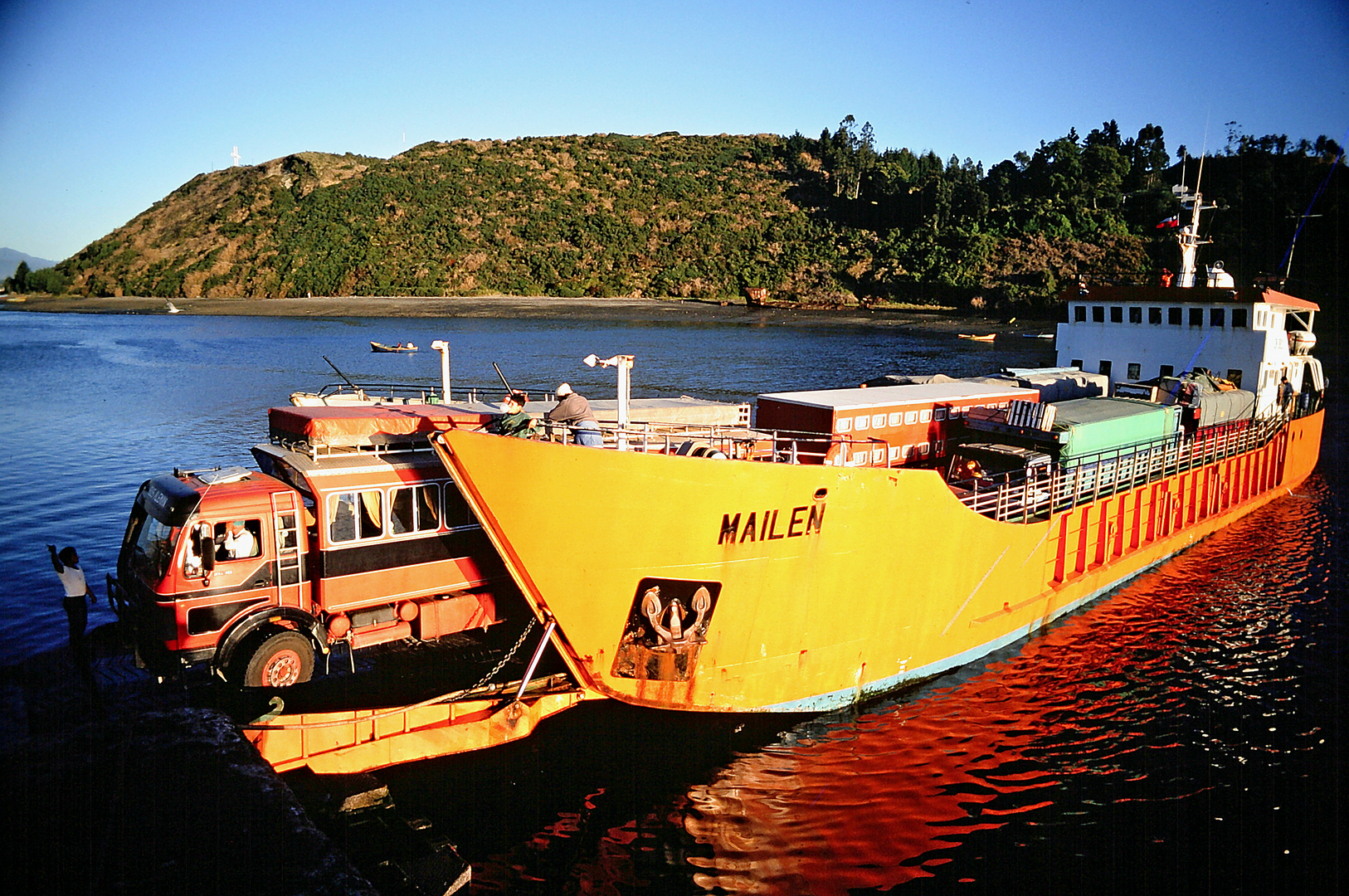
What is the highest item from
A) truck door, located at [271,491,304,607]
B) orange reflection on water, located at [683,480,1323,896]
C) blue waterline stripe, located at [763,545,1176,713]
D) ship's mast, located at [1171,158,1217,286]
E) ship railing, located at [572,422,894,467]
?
ship's mast, located at [1171,158,1217,286]

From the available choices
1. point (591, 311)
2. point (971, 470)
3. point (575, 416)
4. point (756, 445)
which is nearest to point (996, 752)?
point (971, 470)

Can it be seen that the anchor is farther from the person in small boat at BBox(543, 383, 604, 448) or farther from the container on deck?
the container on deck

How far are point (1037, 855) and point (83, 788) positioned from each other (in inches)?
432

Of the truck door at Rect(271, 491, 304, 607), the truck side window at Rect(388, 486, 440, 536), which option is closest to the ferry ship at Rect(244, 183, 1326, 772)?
the truck side window at Rect(388, 486, 440, 536)

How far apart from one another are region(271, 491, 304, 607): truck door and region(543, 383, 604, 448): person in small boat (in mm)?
3569

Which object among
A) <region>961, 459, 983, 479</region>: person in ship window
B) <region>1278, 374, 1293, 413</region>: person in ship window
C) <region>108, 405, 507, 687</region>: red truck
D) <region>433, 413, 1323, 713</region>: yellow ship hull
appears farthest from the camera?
<region>1278, 374, 1293, 413</region>: person in ship window

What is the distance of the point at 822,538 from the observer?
11.1m

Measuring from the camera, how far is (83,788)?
29.6 ft

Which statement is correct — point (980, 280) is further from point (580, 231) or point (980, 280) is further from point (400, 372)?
point (400, 372)

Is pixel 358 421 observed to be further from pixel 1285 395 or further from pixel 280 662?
pixel 1285 395

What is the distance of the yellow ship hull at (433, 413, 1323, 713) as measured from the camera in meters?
9.69

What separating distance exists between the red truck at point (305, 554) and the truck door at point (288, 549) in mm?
15

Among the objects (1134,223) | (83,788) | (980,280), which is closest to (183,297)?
(980,280)

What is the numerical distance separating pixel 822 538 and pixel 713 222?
12690 cm
